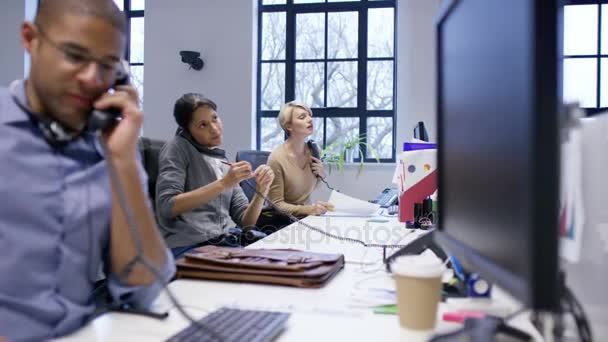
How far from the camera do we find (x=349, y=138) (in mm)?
4555

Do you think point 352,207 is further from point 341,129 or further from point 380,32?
point 380,32

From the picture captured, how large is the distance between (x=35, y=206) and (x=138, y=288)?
22 cm

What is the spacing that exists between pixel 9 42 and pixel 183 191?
420 cm

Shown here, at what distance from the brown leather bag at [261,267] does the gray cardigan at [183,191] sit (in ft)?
2.60

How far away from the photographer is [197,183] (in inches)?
81.4

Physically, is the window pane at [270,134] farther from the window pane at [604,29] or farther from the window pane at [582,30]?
the window pane at [604,29]

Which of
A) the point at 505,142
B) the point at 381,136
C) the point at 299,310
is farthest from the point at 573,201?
the point at 381,136

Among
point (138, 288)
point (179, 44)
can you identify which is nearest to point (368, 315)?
point (138, 288)

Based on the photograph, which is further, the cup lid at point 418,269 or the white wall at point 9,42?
the white wall at point 9,42

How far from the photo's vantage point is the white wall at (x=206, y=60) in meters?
4.56

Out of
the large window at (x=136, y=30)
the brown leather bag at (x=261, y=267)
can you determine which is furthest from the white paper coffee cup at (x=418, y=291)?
the large window at (x=136, y=30)

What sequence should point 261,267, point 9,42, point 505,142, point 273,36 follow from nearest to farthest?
1. point 505,142
2. point 261,267
3. point 273,36
4. point 9,42

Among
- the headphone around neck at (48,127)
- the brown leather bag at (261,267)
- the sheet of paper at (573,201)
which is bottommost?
the brown leather bag at (261,267)

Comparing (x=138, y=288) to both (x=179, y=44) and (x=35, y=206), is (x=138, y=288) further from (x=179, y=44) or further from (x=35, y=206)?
(x=179, y=44)
